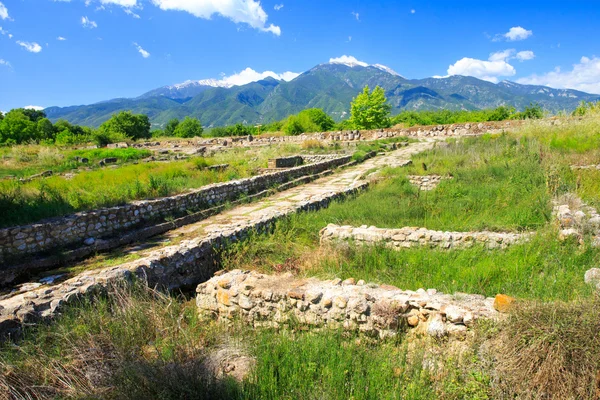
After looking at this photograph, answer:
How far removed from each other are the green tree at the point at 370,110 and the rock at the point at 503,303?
48792 millimetres

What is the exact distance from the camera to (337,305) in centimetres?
376

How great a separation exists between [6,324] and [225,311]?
2252 millimetres

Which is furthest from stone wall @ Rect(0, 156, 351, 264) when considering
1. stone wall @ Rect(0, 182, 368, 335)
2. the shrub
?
the shrub

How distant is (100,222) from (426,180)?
10.2 meters

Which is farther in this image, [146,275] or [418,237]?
[418,237]

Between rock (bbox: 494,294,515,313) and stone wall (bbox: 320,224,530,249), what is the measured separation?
106 inches

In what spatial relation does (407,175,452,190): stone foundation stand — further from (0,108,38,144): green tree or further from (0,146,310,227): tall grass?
(0,108,38,144): green tree

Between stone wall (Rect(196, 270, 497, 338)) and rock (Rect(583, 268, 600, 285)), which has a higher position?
rock (Rect(583, 268, 600, 285))

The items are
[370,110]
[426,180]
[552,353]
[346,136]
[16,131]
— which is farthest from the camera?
[370,110]

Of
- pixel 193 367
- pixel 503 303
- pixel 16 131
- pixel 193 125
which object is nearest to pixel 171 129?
pixel 193 125

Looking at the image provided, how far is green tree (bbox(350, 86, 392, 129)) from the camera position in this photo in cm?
4994

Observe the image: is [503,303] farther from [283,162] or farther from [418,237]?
[283,162]

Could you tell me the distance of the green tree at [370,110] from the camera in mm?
49938

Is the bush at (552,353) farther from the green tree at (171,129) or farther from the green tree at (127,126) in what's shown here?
the green tree at (171,129)
